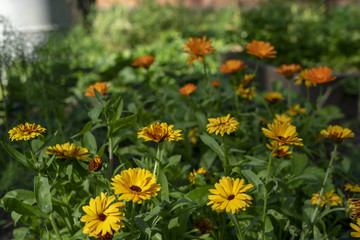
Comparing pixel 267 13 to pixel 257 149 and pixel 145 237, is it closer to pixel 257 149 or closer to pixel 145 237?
pixel 257 149

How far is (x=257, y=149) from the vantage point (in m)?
1.56

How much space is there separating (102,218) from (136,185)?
0.11 meters

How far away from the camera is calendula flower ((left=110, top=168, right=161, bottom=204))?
869 mm

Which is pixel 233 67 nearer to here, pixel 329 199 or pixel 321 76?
pixel 321 76

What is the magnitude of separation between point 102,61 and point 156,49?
74 centimetres

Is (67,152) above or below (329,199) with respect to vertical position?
above

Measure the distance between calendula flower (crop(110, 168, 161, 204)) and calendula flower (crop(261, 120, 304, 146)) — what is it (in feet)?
1.05

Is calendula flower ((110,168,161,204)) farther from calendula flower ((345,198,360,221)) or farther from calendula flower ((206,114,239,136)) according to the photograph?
calendula flower ((345,198,360,221))

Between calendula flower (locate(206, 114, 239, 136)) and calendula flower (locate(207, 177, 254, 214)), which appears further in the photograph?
calendula flower (locate(206, 114, 239, 136))

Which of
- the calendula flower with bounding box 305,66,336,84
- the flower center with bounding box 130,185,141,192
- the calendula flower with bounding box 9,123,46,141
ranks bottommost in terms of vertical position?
the flower center with bounding box 130,185,141,192

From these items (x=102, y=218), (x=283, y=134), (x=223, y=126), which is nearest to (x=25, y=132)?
(x=102, y=218)

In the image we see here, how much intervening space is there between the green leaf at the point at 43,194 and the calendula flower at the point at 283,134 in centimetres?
64

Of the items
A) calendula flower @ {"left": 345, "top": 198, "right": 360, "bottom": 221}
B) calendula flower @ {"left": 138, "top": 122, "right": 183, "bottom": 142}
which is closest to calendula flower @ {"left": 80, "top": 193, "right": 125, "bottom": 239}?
calendula flower @ {"left": 138, "top": 122, "right": 183, "bottom": 142}

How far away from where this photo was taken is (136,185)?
0.93 metres
